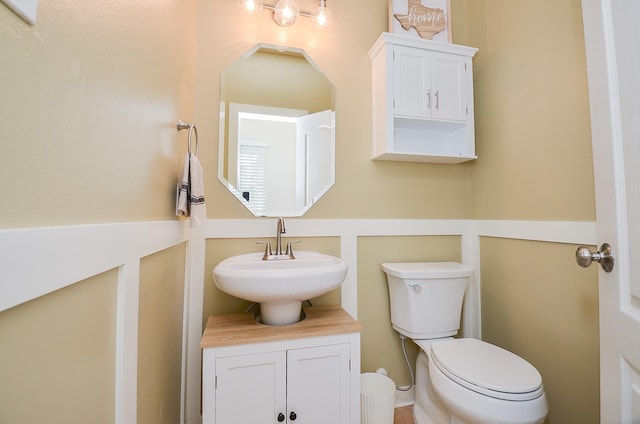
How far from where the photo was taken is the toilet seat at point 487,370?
95cm

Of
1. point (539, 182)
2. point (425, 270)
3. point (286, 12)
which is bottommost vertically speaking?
point (425, 270)

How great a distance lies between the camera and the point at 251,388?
3.43 ft

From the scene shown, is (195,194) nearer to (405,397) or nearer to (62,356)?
(62,356)

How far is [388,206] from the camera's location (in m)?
1.70

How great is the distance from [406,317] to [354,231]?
55 cm

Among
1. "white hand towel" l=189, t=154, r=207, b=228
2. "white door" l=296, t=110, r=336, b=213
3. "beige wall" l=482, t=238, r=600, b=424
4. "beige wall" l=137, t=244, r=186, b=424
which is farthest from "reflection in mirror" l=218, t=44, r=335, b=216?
"beige wall" l=482, t=238, r=600, b=424

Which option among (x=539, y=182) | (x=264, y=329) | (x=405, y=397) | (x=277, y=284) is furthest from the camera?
(x=405, y=397)

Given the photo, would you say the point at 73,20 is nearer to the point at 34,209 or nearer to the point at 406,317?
the point at 34,209

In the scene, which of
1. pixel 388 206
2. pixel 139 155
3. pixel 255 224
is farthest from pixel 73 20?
pixel 388 206

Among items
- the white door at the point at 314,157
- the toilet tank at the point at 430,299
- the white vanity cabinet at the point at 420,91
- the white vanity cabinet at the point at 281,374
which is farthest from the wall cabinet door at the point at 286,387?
the white vanity cabinet at the point at 420,91

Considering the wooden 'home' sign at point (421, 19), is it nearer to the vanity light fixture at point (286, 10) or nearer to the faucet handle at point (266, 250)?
the vanity light fixture at point (286, 10)

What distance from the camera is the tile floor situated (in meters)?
1.51

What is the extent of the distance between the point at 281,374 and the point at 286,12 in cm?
179

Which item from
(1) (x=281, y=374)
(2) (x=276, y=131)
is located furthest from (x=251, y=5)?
(1) (x=281, y=374)
